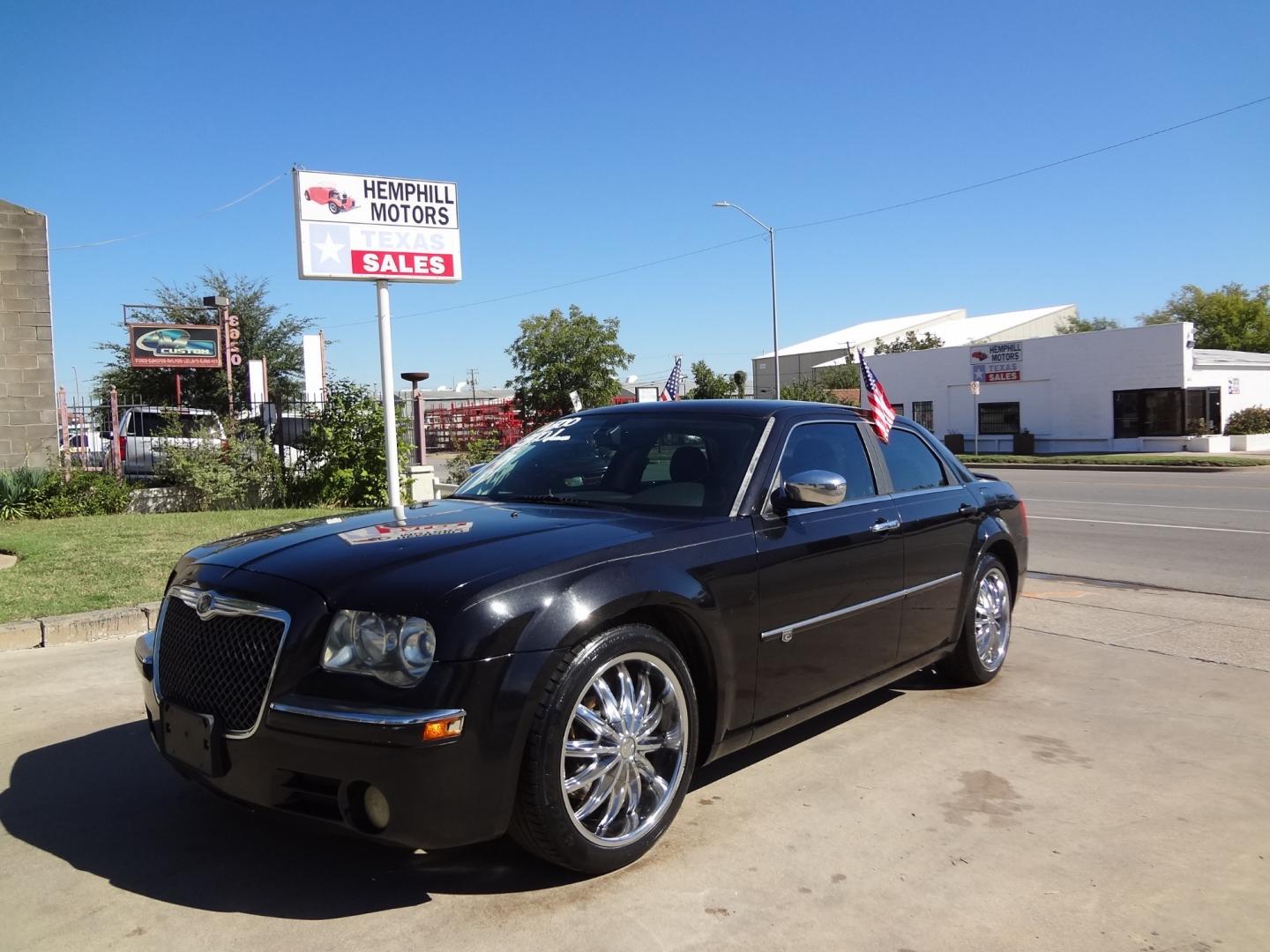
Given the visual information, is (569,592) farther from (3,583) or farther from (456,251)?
(456,251)

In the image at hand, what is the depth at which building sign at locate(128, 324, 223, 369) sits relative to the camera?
23000 millimetres

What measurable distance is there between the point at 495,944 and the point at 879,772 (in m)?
2.01

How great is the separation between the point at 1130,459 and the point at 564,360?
60.1 feet

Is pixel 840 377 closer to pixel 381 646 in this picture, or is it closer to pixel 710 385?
pixel 710 385

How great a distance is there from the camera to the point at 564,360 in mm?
34750

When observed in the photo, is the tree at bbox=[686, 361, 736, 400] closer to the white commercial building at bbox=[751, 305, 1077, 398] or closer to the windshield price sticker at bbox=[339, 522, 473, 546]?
the white commercial building at bbox=[751, 305, 1077, 398]

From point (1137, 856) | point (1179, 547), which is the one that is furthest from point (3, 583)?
point (1179, 547)

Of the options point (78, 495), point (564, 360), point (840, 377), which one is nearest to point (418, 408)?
point (78, 495)

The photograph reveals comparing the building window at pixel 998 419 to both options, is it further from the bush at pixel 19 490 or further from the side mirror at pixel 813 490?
the side mirror at pixel 813 490

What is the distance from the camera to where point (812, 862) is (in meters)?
3.43

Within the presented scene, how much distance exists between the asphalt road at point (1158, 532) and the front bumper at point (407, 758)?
7767mm

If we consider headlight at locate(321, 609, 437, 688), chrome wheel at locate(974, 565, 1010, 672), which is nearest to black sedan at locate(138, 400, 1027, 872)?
headlight at locate(321, 609, 437, 688)

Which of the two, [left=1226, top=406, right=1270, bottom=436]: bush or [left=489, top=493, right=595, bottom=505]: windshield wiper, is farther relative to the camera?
[left=1226, top=406, right=1270, bottom=436]: bush

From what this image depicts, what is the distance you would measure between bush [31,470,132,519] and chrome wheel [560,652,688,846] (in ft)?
41.9
